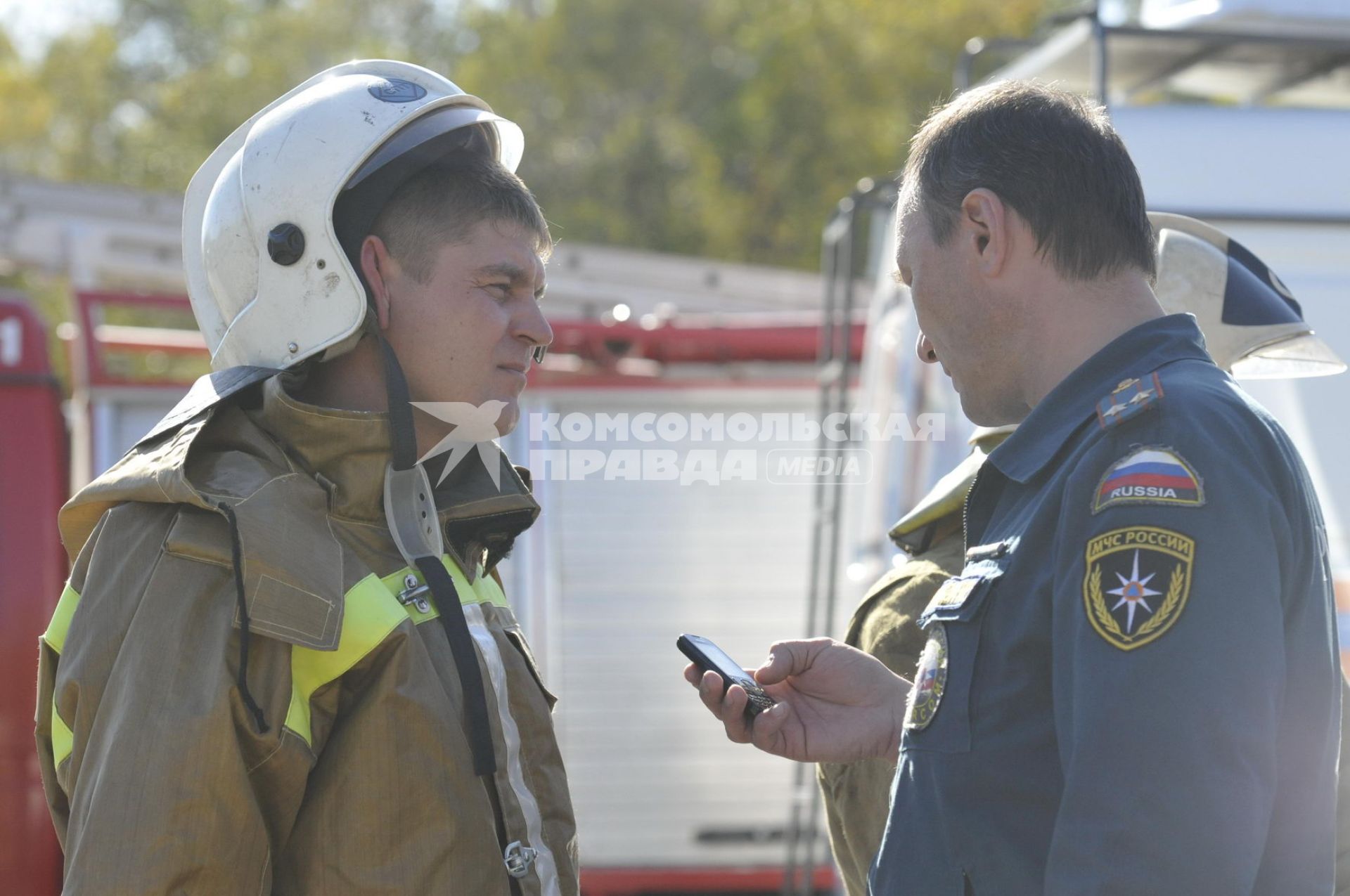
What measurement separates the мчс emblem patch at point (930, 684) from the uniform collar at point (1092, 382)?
200mm

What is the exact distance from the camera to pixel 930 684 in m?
1.56

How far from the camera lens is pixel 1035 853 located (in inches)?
56.9

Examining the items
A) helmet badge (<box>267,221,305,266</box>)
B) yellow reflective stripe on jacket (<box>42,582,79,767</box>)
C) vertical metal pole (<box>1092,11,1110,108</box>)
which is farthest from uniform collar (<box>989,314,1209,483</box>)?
vertical metal pole (<box>1092,11,1110,108</box>)

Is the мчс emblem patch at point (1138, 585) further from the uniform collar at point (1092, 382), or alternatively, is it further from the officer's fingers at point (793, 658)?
the officer's fingers at point (793, 658)

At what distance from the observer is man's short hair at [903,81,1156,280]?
1573 mm

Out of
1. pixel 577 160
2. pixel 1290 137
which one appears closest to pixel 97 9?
pixel 577 160

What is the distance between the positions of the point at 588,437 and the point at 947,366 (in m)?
4.35

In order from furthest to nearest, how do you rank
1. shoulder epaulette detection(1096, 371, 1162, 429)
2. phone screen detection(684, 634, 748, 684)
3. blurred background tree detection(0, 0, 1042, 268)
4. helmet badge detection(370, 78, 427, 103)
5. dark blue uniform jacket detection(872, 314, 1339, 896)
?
blurred background tree detection(0, 0, 1042, 268) < helmet badge detection(370, 78, 427, 103) < phone screen detection(684, 634, 748, 684) < shoulder epaulette detection(1096, 371, 1162, 429) < dark blue uniform jacket detection(872, 314, 1339, 896)

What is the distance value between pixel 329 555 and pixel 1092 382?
39.5 inches

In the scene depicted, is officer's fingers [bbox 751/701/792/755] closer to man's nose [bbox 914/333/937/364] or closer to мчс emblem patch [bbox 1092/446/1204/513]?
man's nose [bbox 914/333/937/364]

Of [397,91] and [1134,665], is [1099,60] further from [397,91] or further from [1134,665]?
[1134,665]

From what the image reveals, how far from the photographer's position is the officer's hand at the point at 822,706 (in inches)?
76.3

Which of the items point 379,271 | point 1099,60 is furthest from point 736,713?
point 1099,60

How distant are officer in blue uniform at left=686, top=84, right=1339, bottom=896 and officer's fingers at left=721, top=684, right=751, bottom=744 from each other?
1.35 feet
